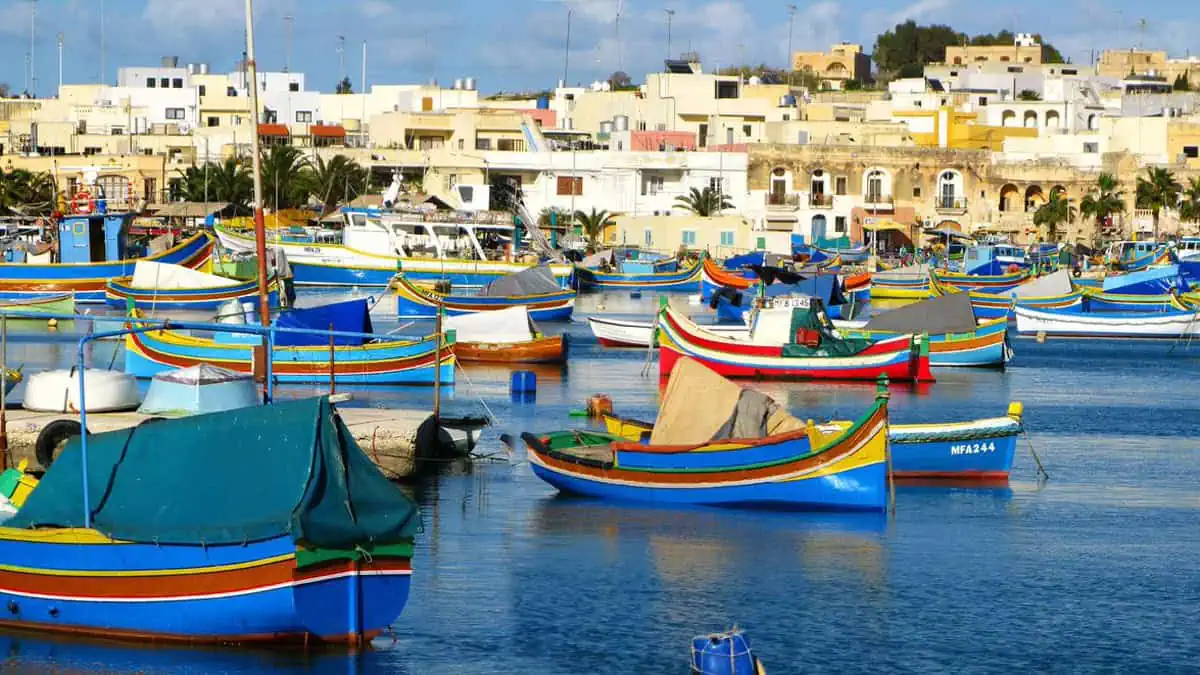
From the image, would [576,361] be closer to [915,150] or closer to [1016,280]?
[1016,280]

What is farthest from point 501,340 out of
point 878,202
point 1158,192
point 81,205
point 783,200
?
point 1158,192

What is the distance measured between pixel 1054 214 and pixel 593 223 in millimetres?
22478

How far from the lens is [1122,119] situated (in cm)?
9769

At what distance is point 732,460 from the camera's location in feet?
82.0

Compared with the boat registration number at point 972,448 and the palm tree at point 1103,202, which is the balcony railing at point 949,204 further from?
the boat registration number at point 972,448

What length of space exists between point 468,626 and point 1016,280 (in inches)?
2140

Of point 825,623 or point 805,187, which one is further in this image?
point 805,187

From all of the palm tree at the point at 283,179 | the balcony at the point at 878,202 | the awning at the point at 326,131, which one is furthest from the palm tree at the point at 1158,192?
the palm tree at the point at 283,179

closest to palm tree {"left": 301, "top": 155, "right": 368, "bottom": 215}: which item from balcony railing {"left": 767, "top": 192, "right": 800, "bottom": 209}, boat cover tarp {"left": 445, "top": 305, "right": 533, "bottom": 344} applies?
balcony railing {"left": 767, "top": 192, "right": 800, "bottom": 209}

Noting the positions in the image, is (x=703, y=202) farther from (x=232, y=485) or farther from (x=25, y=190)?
(x=232, y=485)

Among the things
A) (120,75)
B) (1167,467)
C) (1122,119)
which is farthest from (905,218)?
(1167,467)

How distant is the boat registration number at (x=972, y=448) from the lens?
93.6 ft

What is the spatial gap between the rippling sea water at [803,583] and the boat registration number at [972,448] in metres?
0.61

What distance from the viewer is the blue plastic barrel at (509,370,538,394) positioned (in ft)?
130
